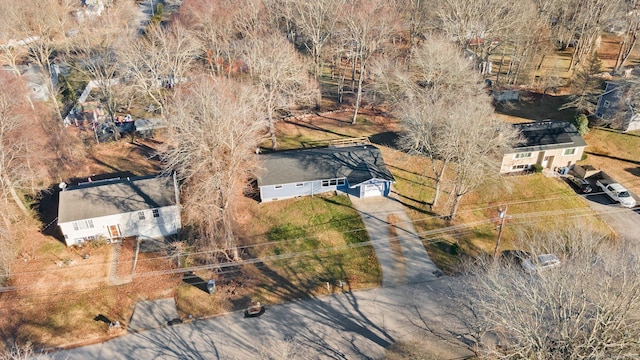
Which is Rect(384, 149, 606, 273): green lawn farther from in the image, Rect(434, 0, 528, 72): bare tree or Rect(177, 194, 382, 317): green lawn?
Rect(434, 0, 528, 72): bare tree

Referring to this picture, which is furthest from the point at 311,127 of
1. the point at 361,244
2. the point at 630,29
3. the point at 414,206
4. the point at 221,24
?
the point at 630,29

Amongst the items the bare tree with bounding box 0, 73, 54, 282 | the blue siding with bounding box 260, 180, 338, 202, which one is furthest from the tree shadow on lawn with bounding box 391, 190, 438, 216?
the bare tree with bounding box 0, 73, 54, 282

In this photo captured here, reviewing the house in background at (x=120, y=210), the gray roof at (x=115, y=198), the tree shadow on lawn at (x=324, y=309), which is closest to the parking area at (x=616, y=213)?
the tree shadow on lawn at (x=324, y=309)

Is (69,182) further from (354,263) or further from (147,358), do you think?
(354,263)

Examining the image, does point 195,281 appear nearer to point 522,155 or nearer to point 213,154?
point 213,154

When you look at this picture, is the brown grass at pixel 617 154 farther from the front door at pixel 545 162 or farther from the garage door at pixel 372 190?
the garage door at pixel 372 190

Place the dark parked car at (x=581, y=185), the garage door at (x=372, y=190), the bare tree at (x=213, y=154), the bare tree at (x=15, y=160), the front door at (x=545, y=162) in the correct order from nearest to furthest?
the bare tree at (x=213, y=154) < the bare tree at (x=15, y=160) < the garage door at (x=372, y=190) < the dark parked car at (x=581, y=185) < the front door at (x=545, y=162)

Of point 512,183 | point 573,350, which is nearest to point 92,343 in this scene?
point 573,350
